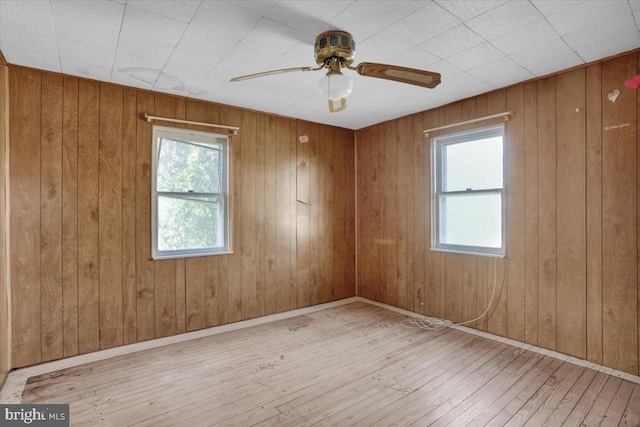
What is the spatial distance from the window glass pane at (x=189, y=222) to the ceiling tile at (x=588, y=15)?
321cm

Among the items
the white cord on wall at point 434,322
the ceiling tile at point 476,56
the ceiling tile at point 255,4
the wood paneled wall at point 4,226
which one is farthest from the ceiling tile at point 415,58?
the wood paneled wall at point 4,226

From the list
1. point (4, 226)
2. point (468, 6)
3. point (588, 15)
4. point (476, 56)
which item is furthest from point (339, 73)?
point (4, 226)

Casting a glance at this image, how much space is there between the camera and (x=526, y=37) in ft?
7.10

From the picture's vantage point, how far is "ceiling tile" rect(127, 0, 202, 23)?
1.80 metres

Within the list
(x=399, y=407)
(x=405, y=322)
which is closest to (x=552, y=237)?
(x=405, y=322)

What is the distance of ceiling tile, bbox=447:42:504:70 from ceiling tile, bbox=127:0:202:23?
6.12ft

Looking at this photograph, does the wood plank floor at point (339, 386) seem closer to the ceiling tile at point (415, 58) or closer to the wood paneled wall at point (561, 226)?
the wood paneled wall at point (561, 226)

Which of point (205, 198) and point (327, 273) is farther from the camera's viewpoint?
point (327, 273)

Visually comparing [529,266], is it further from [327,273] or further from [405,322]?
[327,273]

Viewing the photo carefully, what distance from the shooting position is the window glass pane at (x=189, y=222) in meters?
3.22

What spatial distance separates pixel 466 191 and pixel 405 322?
1611 millimetres

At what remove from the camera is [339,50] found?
2.01 m

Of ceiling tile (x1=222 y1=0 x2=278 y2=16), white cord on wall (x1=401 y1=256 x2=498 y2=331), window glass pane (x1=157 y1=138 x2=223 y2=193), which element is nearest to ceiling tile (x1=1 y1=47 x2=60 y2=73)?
window glass pane (x1=157 y1=138 x2=223 y2=193)

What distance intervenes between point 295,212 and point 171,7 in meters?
2.62
